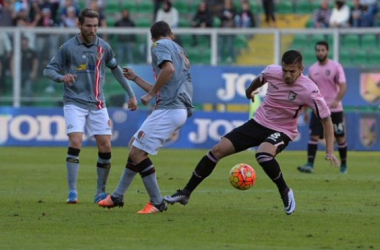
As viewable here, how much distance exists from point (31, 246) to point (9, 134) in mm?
17730

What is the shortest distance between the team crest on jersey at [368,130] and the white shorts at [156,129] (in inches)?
582

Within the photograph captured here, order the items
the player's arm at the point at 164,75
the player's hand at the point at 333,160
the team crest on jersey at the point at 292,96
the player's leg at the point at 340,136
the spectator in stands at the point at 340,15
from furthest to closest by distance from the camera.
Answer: the spectator in stands at the point at 340,15 < the player's leg at the point at 340,136 < the team crest on jersey at the point at 292,96 < the player's arm at the point at 164,75 < the player's hand at the point at 333,160

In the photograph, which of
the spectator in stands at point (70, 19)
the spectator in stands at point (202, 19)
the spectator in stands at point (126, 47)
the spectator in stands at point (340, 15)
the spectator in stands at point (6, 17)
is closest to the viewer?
the spectator in stands at point (126, 47)

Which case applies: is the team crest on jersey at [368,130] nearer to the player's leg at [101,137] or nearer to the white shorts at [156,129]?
the player's leg at [101,137]

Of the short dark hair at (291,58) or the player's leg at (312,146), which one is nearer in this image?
the short dark hair at (291,58)

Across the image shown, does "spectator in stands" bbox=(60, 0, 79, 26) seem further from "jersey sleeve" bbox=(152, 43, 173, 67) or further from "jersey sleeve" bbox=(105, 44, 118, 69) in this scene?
"jersey sleeve" bbox=(152, 43, 173, 67)

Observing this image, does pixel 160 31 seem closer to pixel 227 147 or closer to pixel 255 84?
pixel 255 84

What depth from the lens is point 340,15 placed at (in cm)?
2984

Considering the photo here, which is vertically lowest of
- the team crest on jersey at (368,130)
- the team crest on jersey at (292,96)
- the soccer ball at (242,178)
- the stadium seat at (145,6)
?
the team crest on jersey at (368,130)

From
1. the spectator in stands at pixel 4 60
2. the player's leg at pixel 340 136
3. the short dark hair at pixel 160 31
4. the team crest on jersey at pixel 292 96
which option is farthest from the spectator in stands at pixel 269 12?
the short dark hair at pixel 160 31

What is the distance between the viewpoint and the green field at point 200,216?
963 centimetres

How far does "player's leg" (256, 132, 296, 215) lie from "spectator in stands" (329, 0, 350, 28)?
18.3m

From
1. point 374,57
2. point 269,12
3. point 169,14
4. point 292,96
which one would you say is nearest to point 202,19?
point 169,14

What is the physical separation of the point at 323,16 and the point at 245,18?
233 cm
